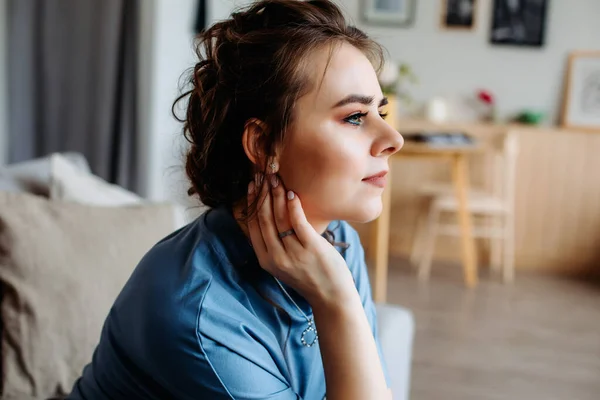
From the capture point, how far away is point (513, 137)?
4109mm

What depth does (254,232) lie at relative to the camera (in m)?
0.95

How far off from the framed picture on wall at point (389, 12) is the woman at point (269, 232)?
12.0ft

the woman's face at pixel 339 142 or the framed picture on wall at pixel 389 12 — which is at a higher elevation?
the framed picture on wall at pixel 389 12

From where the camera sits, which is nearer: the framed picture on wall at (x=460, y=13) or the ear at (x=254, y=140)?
the ear at (x=254, y=140)

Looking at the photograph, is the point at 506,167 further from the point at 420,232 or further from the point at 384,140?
the point at 384,140

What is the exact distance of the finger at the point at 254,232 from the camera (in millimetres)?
942

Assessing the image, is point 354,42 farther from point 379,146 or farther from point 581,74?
point 581,74

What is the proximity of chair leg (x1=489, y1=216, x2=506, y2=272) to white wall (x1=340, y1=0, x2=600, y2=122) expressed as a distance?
0.76 metres

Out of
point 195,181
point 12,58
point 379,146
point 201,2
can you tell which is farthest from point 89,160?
point 379,146

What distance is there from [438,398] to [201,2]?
8.58ft

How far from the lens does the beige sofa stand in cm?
127

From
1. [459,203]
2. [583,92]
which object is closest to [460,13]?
[583,92]

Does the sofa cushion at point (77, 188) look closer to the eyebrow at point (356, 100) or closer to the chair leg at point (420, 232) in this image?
the eyebrow at point (356, 100)

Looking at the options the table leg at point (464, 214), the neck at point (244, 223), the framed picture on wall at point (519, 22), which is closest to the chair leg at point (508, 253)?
the table leg at point (464, 214)
